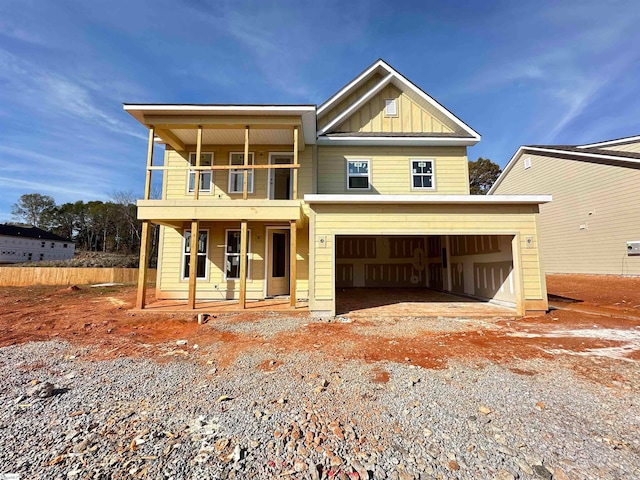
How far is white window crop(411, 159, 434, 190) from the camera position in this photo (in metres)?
11.2

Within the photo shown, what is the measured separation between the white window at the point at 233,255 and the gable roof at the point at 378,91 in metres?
5.11

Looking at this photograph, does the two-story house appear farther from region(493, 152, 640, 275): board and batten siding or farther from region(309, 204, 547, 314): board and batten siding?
region(493, 152, 640, 275): board and batten siding

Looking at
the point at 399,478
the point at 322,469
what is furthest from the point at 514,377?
the point at 322,469

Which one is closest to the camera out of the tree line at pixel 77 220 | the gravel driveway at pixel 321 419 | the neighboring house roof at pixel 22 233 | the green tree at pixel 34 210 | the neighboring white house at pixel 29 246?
the gravel driveway at pixel 321 419

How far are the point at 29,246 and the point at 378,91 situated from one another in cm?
4913

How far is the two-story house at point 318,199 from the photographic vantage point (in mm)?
8016

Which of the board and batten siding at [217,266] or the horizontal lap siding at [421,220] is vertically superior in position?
the horizontal lap siding at [421,220]

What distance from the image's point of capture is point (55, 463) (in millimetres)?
2283

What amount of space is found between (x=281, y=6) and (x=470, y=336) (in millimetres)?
12215

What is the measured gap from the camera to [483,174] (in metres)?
36.1

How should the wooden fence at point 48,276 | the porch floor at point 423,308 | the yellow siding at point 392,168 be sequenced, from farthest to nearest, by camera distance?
1. the wooden fence at point 48,276
2. the yellow siding at point 392,168
3. the porch floor at point 423,308

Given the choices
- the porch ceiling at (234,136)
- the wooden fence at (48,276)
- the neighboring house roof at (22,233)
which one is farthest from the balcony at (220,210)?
the neighboring house roof at (22,233)

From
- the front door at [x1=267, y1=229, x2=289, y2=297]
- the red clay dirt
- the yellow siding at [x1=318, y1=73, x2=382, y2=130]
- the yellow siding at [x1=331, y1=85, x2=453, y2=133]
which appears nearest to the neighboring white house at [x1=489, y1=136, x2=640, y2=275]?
the yellow siding at [x1=331, y1=85, x2=453, y2=133]

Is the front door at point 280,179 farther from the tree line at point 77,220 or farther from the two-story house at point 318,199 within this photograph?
the tree line at point 77,220
